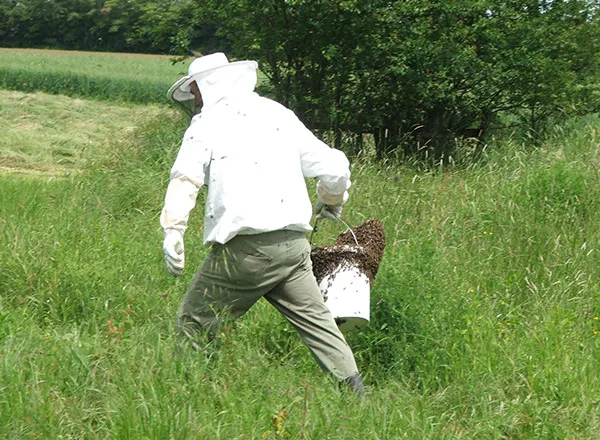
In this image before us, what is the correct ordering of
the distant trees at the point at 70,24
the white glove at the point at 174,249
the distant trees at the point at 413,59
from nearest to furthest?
the white glove at the point at 174,249 < the distant trees at the point at 413,59 < the distant trees at the point at 70,24

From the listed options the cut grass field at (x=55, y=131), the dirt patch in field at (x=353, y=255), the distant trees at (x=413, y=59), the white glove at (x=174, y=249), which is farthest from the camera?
the cut grass field at (x=55, y=131)

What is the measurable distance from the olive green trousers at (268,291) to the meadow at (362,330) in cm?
13

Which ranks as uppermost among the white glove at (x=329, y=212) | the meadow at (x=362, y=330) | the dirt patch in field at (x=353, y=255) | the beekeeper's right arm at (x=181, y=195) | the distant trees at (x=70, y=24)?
the beekeeper's right arm at (x=181, y=195)

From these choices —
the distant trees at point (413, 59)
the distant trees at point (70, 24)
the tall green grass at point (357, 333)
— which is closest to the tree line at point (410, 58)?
the distant trees at point (413, 59)

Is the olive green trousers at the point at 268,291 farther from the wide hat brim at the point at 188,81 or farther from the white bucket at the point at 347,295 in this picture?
the wide hat brim at the point at 188,81

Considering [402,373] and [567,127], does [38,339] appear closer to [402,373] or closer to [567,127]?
[402,373]

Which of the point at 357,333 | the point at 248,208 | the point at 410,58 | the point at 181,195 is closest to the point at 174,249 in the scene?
the point at 181,195

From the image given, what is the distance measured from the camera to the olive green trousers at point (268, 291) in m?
4.41

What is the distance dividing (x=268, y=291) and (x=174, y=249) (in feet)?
Result: 1.89

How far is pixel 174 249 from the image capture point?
13.8 feet

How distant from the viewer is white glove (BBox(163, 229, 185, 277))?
4.21 metres

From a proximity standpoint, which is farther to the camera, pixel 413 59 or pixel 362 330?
pixel 413 59

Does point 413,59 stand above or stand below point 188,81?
below

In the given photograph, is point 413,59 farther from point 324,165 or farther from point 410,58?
point 324,165
